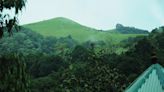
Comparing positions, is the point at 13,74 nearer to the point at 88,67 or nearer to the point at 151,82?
the point at 151,82

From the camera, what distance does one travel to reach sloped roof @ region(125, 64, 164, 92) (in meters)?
16.5

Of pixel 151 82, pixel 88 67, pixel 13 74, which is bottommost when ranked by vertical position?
pixel 88 67

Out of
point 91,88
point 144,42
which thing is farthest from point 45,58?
point 91,88

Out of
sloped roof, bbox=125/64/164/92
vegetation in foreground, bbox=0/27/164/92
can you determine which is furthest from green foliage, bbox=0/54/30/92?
sloped roof, bbox=125/64/164/92

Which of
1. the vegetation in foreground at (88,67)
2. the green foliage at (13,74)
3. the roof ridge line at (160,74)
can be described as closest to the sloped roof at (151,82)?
the roof ridge line at (160,74)

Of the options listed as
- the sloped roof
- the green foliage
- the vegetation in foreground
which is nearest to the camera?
the sloped roof

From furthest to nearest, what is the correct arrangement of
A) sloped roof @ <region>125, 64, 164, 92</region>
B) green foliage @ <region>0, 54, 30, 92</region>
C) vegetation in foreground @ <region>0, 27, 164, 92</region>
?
1. vegetation in foreground @ <region>0, 27, 164, 92</region>
2. green foliage @ <region>0, 54, 30, 92</region>
3. sloped roof @ <region>125, 64, 164, 92</region>

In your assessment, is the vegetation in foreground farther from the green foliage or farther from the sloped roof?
the sloped roof

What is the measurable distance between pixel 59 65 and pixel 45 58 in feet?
18.5

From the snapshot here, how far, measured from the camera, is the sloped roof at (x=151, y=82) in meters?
16.5

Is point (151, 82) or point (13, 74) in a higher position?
point (13, 74)

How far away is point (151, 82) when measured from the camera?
17.1 metres

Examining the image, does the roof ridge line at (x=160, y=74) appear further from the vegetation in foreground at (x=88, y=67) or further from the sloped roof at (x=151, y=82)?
the vegetation in foreground at (x=88, y=67)

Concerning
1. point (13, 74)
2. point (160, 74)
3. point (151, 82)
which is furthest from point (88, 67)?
point (13, 74)
